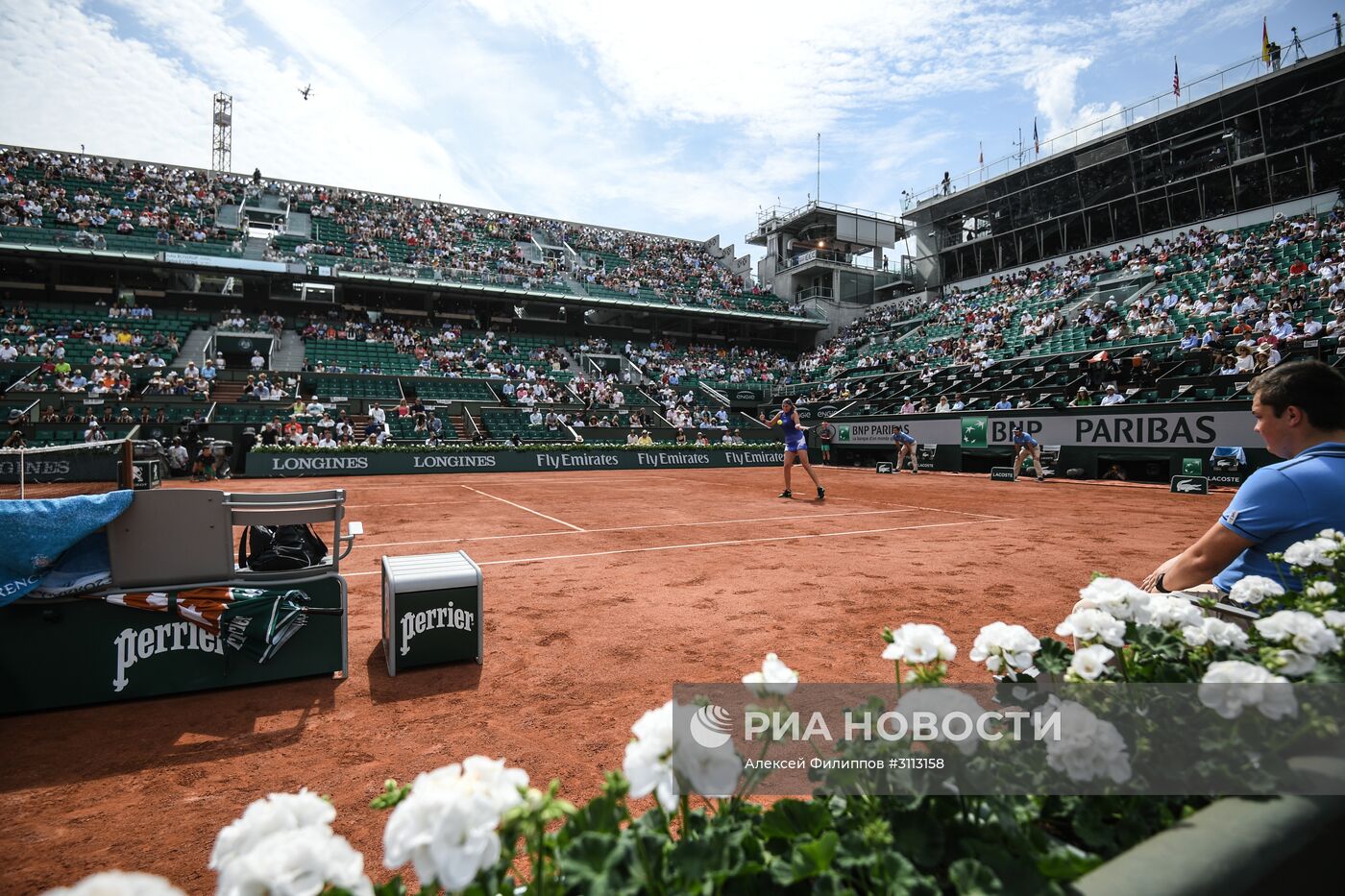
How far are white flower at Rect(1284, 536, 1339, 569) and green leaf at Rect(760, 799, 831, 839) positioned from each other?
217 cm

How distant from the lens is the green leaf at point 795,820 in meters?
1.46

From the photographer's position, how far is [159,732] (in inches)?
146

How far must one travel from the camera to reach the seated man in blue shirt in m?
2.75

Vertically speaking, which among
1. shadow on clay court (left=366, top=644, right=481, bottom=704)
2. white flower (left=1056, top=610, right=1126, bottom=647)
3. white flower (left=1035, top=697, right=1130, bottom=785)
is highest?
white flower (left=1056, top=610, right=1126, bottom=647)

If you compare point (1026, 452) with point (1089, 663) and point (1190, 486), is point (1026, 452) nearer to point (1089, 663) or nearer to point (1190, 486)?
point (1190, 486)

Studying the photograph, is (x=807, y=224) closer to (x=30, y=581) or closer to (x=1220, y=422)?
(x=1220, y=422)

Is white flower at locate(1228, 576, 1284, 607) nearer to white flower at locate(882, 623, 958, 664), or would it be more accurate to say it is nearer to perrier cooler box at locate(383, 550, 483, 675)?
white flower at locate(882, 623, 958, 664)

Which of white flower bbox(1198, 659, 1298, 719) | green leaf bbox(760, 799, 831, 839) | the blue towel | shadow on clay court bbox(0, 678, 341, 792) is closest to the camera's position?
green leaf bbox(760, 799, 831, 839)

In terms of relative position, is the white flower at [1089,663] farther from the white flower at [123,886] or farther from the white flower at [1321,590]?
the white flower at [123,886]

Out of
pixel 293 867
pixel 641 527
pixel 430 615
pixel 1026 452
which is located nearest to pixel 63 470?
pixel 641 527

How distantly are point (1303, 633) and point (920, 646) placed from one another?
41.3 inches

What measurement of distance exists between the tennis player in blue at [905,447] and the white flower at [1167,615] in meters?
22.6

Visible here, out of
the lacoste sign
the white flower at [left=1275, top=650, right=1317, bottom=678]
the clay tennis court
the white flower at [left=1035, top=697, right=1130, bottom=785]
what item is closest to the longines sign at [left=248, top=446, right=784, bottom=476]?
the clay tennis court

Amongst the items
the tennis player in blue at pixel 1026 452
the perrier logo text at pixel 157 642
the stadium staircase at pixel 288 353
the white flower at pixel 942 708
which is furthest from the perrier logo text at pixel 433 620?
the stadium staircase at pixel 288 353
